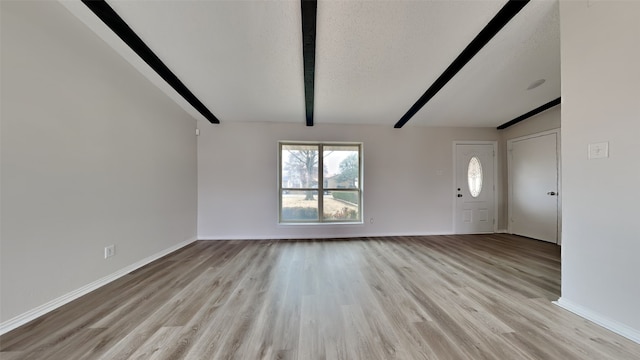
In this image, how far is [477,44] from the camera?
243 cm

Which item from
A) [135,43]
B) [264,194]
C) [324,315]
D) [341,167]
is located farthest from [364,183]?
[135,43]

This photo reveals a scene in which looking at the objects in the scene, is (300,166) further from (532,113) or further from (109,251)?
(532,113)

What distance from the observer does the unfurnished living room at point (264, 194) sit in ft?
5.12

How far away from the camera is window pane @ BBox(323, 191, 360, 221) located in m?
4.57

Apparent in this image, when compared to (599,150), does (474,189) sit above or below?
below

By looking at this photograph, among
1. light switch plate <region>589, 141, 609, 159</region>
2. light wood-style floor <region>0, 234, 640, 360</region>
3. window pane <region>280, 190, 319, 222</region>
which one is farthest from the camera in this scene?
window pane <region>280, 190, 319, 222</region>

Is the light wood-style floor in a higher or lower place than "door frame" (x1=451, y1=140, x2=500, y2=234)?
lower

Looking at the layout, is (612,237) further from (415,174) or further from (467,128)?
(467,128)

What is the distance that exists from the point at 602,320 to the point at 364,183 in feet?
10.8

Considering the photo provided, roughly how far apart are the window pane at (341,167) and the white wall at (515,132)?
3.25 m

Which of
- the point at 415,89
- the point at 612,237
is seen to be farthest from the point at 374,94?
the point at 612,237

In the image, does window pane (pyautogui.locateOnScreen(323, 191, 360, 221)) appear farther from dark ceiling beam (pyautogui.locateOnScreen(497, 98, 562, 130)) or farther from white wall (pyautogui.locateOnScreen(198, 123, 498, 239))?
dark ceiling beam (pyautogui.locateOnScreen(497, 98, 562, 130))

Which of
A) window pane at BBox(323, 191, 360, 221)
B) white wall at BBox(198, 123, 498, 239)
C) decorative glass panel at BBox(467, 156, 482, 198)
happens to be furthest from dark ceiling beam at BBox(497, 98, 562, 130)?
window pane at BBox(323, 191, 360, 221)

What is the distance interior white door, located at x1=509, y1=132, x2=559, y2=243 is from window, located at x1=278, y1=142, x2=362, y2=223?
10.8ft
